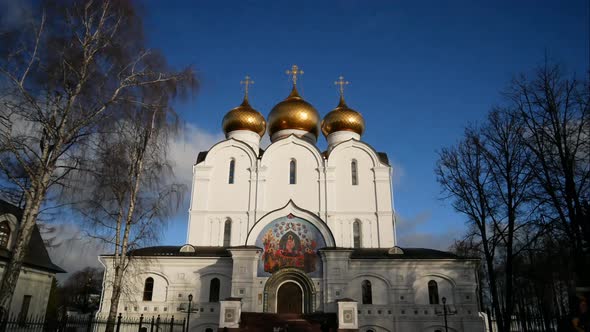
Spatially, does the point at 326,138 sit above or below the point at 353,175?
above

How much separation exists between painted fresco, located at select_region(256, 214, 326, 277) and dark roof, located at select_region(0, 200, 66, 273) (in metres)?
9.21

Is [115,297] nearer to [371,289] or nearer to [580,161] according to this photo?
[371,289]

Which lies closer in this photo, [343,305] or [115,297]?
[115,297]

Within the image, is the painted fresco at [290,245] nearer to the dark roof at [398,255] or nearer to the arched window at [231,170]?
the dark roof at [398,255]

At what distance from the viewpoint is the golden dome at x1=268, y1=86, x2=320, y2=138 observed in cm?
2830

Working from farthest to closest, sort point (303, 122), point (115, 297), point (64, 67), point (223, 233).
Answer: point (303, 122)
point (223, 233)
point (115, 297)
point (64, 67)

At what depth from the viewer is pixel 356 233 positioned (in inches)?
933

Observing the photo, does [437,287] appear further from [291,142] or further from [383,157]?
[291,142]

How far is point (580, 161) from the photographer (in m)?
13.2

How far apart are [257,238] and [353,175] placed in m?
7.88

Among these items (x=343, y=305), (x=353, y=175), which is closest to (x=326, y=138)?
(x=353, y=175)

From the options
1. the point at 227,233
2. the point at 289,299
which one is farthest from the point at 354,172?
the point at 289,299

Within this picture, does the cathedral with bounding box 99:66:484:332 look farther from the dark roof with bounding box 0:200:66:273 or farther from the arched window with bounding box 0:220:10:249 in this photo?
the arched window with bounding box 0:220:10:249

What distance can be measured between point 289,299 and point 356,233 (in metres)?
6.12
